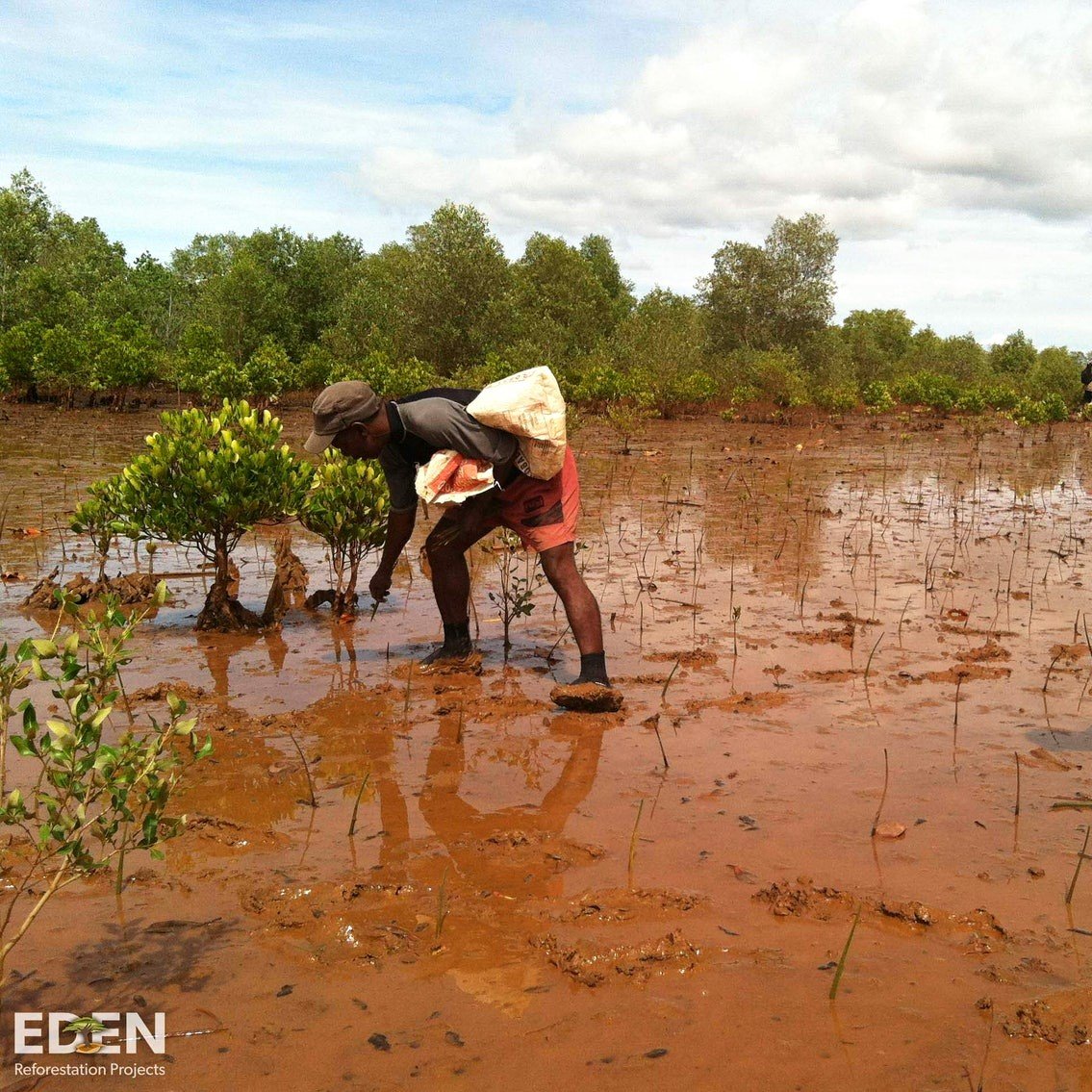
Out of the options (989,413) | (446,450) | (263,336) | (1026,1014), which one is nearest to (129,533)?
(446,450)

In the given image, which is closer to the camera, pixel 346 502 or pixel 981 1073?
pixel 981 1073

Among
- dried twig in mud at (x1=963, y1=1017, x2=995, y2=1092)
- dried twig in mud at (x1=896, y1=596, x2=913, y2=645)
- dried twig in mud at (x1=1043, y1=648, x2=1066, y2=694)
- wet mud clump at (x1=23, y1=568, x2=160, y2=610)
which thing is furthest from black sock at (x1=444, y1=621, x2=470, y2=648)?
dried twig in mud at (x1=963, y1=1017, x2=995, y2=1092)

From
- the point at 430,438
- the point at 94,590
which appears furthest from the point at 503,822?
the point at 94,590

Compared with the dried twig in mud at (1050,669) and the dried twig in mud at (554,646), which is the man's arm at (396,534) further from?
the dried twig in mud at (1050,669)

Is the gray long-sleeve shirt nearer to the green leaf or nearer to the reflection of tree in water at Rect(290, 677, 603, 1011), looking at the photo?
the reflection of tree in water at Rect(290, 677, 603, 1011)

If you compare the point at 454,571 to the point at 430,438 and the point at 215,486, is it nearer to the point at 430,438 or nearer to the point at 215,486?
the point at 430,438

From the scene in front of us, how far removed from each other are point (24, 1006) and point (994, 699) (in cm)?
417

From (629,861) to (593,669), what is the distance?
65.0 inches

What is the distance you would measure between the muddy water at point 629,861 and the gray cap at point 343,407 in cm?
134

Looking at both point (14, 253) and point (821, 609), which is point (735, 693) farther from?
point (14, 253)

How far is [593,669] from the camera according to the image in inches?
188

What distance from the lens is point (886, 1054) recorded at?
7.56ft

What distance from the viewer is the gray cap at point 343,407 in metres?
4.43

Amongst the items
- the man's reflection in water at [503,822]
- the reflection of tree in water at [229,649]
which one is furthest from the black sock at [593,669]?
the reflection of tree in water at [229,649]
